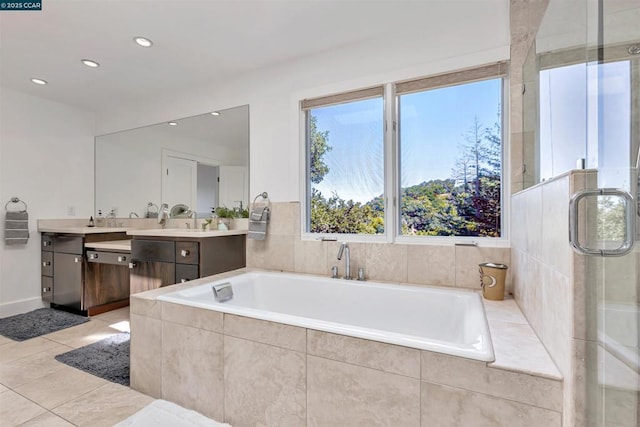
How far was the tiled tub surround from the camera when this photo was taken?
3.26 ft

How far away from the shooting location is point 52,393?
5.90 ft

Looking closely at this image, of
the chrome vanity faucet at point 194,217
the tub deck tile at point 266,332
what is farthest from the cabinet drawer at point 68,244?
the tub deck tile at point 266,332

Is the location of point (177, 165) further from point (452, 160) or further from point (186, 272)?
point (452, 160)

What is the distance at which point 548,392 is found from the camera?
0.94m

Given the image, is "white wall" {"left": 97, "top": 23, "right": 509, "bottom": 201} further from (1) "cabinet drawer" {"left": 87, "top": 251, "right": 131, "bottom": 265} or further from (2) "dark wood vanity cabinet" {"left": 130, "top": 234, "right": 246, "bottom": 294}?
(1) "cabinet drawer" {"left": 87, "top": 251, "right": 131, "bottom": 265}

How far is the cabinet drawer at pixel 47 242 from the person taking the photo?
10.9 ft

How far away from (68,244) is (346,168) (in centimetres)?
306

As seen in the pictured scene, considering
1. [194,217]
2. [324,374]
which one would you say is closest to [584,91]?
[324,374]

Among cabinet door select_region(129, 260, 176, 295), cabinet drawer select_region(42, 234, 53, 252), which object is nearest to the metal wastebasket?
cabinet door select_region(129, 260, 176, 295)

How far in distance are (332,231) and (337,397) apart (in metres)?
1.44

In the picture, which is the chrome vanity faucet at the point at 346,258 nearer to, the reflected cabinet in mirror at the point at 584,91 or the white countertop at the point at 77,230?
the reflected cabinet in mirror at the point at 584,91

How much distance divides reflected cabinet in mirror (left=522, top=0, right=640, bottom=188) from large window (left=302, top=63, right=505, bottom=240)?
0.39 metres

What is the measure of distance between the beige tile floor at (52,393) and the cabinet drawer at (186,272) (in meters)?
0.81

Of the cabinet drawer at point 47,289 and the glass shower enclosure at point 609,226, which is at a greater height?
the glass shower enclosure at point 609,226
